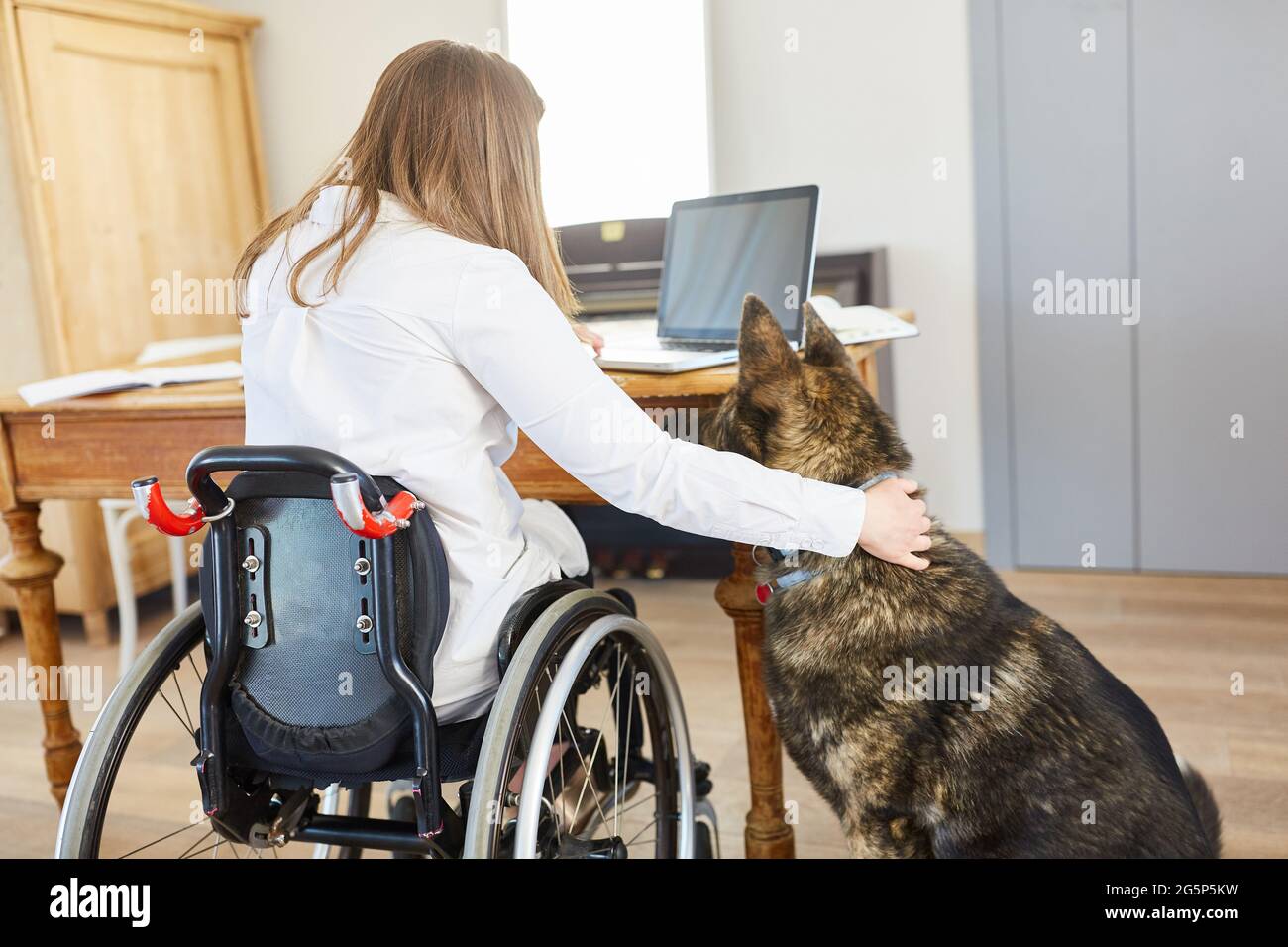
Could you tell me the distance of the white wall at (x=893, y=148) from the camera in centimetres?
350

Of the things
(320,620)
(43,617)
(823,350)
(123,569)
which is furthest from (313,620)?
(123,569)

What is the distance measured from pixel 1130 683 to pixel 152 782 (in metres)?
2.22

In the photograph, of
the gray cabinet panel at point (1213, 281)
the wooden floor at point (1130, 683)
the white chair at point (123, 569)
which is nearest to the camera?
the wooden floor at point (1130, 683)

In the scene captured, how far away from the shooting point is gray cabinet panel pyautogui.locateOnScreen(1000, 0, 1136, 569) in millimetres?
3246

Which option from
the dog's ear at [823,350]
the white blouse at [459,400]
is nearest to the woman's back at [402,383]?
the white blouse at [459,400]

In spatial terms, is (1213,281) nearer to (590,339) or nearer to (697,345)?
(697,345)

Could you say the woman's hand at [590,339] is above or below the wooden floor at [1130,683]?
above

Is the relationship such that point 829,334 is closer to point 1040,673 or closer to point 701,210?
point 1040,673

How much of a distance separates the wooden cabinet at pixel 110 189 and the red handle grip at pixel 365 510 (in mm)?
2592

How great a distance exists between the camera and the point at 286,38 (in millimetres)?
4121

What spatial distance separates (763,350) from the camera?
4.39 ft

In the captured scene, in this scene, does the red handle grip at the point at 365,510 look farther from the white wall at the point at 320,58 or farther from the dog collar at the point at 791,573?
the white wall at the point at 320,58

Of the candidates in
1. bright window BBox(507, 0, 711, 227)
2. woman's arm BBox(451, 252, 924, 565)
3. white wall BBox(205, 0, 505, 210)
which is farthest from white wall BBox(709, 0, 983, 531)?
woman's arm BBox(451, 252, 924, 565)
